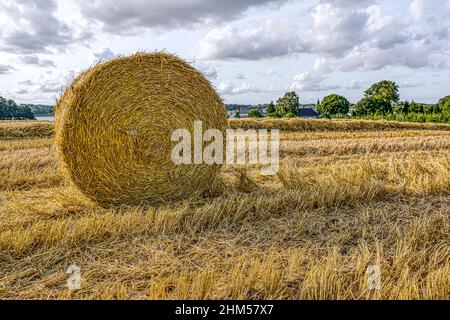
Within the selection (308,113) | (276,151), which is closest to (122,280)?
(276,151)

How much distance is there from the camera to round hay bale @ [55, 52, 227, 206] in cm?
535

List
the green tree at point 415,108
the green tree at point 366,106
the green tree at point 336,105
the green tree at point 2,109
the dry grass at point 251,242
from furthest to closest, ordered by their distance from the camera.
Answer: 1. the green tree at point 336,105
2. the green tree at point 366,106
3. the green tree at point 415,108
4. the green tree at point 2,109
5. the dry grass at point 251,242

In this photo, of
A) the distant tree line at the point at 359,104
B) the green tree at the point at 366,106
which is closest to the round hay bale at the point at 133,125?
the distant tree line at the point at 359,104

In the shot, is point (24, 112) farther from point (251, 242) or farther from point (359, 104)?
point (359, 104)

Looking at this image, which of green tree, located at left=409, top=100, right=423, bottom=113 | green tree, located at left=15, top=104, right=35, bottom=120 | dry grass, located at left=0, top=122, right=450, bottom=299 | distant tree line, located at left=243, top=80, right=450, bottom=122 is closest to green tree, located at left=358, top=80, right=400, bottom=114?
distant tree line, located at left=243, top=80, right=450, bottom=122

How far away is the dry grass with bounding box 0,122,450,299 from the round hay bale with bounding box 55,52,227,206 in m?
0.38

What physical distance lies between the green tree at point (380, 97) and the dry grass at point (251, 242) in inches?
2235

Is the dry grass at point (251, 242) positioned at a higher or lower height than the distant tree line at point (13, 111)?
lower

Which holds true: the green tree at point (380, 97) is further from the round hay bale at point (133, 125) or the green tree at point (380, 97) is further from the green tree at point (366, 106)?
the round hay bale at point (133, 125)

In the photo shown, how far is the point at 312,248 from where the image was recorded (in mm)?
3768

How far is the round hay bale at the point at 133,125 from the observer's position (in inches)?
211

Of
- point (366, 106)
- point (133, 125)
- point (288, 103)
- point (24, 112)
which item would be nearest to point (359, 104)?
point (366, 106)

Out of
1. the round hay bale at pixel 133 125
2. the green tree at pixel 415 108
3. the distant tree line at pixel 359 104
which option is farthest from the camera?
the distant tree line at pixel 359 104

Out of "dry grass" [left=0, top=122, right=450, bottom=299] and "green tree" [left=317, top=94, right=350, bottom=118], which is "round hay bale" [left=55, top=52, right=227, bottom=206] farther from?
"green tree" [left=317, top=94, right=350, bottom=118]
